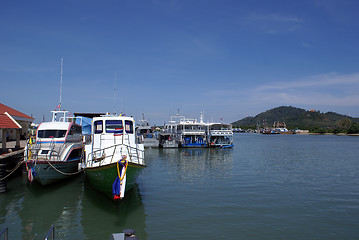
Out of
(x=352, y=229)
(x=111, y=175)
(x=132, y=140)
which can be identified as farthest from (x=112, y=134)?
(x=352, y=229)

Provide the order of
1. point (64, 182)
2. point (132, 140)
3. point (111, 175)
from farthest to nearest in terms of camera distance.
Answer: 1. point (64, 182)
2. point (132, 140)
3. point (111, 175)

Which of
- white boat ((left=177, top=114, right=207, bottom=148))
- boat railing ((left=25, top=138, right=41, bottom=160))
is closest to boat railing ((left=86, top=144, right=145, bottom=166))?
boat railing ((left=25, top=138, right=41, bottom=160))

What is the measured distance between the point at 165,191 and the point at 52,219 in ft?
25.4

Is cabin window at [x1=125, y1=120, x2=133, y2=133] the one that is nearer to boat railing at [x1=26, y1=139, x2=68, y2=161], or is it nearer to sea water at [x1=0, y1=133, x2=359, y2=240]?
sea water at [x1=0, y1=133, x2=359, y2=240]

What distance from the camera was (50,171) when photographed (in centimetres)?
1762

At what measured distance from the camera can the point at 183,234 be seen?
11.2m

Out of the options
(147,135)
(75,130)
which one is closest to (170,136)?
(147,135)

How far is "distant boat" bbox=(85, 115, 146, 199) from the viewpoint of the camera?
12.8 meters

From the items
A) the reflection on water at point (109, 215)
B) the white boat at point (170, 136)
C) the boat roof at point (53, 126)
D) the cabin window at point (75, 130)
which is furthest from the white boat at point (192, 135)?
the reflection on water at point (109, 215)

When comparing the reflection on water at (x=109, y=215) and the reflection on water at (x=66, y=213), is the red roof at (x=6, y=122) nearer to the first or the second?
the reflection on water at (x=66, y=213)

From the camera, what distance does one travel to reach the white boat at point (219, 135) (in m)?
56.8

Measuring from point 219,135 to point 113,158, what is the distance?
45312mm

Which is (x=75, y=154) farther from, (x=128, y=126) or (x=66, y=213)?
(x=66, y=213)

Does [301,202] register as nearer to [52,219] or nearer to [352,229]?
[352,229]
